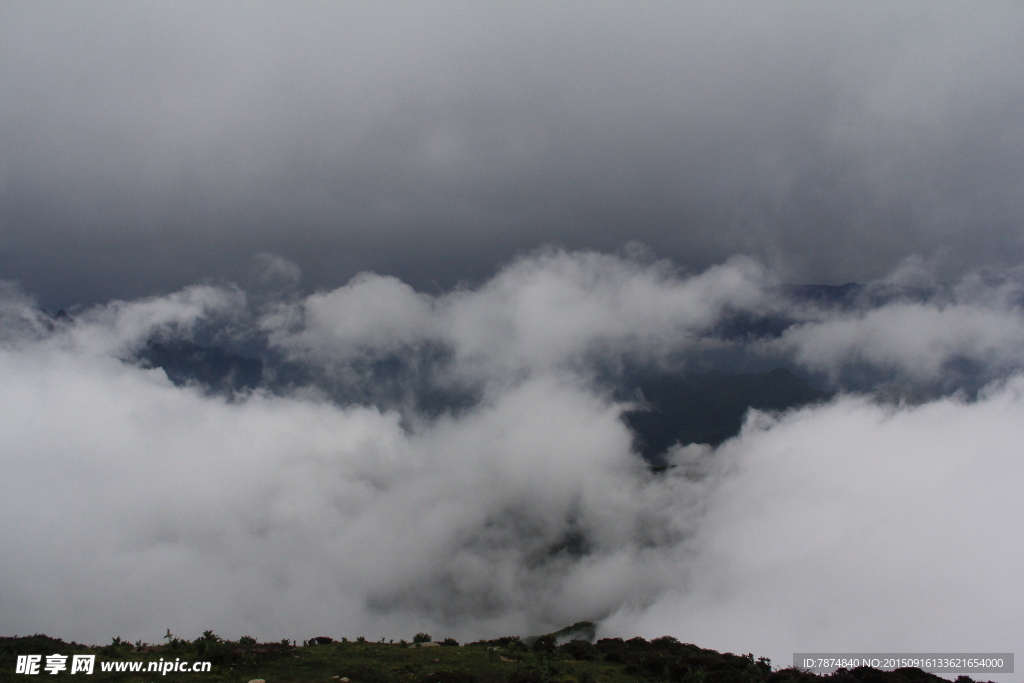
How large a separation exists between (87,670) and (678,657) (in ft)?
127

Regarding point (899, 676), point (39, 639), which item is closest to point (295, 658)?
point (39, 639)

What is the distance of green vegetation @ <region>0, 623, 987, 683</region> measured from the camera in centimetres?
3262

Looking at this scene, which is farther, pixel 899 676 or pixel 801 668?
pixel 801 668

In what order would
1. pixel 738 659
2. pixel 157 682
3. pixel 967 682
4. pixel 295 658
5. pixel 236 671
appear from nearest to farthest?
1. pixel 157 682
2. pixel 236 671
3. pixel 295 658
4. pixel 967 682
5. pixel 738 659

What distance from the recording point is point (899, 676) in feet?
128

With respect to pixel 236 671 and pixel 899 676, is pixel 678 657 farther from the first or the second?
pixel 236 671

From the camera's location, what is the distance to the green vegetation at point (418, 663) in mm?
32625

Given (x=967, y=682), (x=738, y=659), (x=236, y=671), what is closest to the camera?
(x=236, y=671)

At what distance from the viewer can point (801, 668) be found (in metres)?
44.0

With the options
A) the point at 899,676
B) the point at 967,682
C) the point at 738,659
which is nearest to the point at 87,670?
the point at 738,659

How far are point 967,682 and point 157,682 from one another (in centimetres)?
5407

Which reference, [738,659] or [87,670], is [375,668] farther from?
[738,659]

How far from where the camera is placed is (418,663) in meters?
36.3

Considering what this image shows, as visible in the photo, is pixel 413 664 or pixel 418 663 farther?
pixel 418 663
